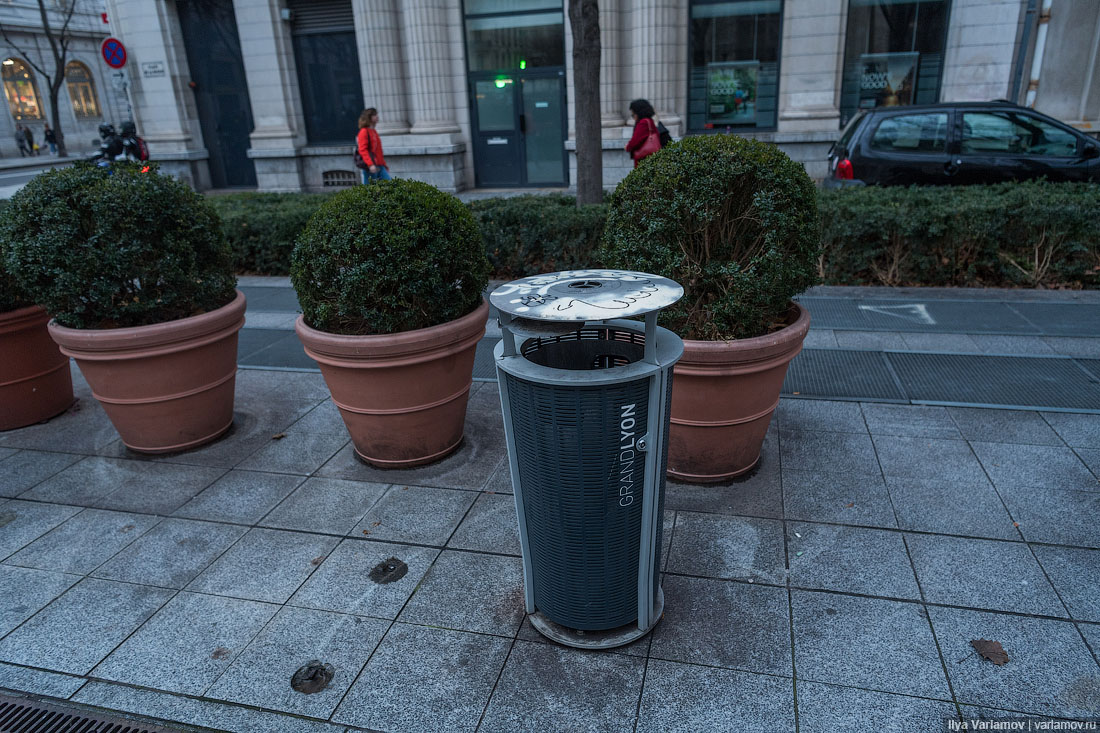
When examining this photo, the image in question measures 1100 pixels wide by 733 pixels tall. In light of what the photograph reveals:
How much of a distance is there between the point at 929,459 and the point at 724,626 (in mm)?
2069

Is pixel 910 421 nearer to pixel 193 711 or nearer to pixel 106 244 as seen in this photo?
pixel 193 711

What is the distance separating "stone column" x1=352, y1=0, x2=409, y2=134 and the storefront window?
246 inches

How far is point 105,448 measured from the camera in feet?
16.5

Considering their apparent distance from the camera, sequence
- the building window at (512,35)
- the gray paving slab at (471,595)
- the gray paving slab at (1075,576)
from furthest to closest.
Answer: the building window at (512,35) → the gray paving slab at (471,595) → the gray paving slab at (1075,576)

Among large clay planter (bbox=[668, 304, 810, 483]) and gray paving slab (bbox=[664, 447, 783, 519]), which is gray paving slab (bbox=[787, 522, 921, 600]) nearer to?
gray paving slab (bbox=[664, 447, 783, 519])

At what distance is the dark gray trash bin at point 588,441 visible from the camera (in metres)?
2.56

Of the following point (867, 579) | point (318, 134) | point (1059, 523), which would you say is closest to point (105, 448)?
point (867, 579)

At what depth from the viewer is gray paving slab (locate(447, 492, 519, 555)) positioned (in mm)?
3699

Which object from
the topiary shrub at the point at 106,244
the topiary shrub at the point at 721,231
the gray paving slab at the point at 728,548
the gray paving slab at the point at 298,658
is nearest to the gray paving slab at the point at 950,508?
the gray paving slab at the point at 728,548

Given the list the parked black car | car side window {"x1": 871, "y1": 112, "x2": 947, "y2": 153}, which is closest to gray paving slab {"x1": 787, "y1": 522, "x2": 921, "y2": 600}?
the parked black car

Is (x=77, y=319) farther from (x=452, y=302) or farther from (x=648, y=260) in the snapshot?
(x=648, y=260)

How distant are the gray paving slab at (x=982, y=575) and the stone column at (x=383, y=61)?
14.6 meters

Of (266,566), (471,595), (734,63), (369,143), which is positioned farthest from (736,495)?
(734,63)

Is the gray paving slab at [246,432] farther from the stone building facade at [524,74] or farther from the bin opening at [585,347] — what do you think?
the stone building facade at [524,74]
